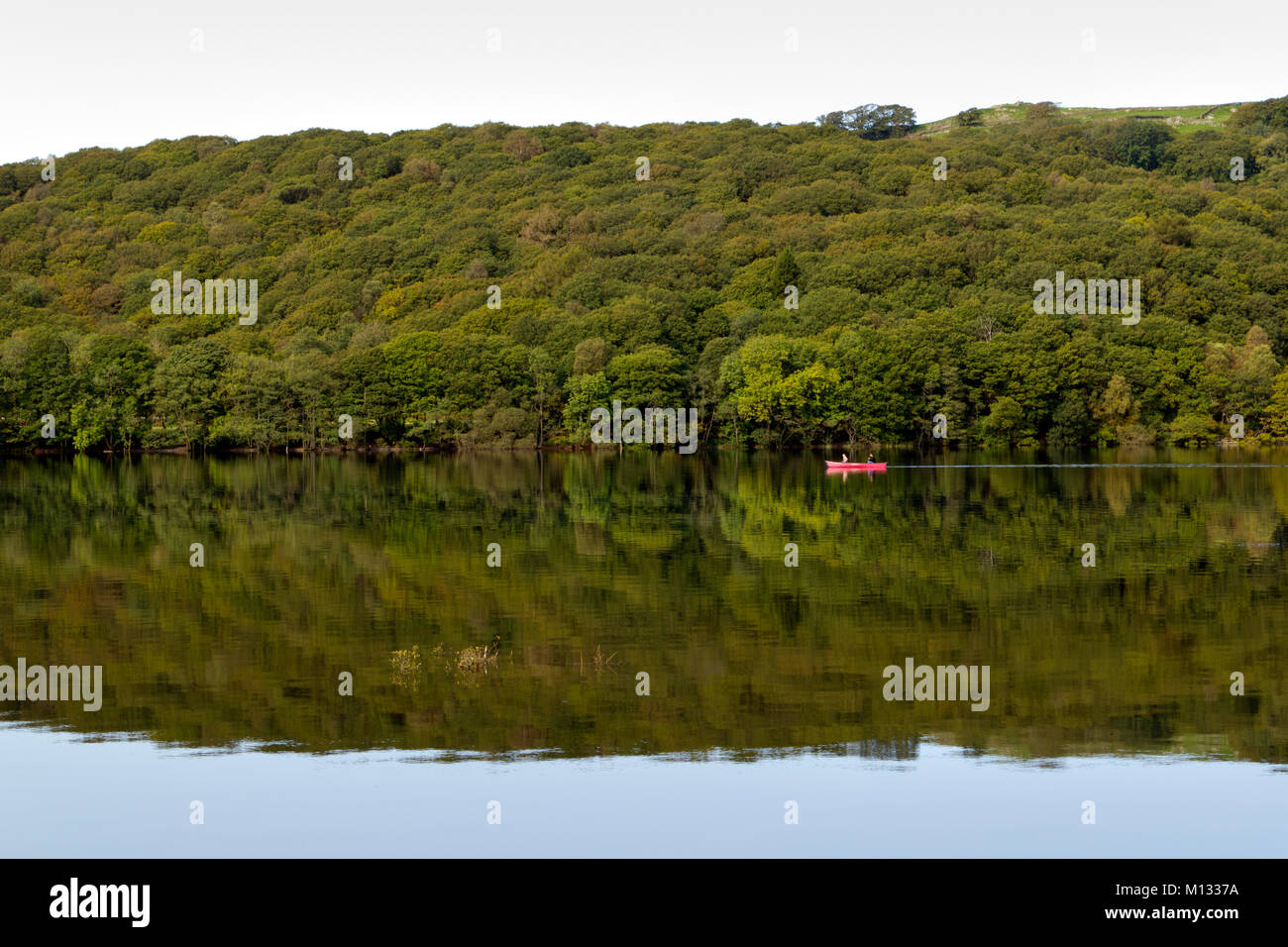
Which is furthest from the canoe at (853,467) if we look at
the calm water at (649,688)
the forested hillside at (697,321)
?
the forested hillside at (697,321)

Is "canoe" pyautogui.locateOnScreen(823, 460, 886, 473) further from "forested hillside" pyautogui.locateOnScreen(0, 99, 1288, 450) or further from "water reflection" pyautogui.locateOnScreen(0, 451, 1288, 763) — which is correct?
"forested hillside" pyautogui.locateOnScreen(0, 99, 1288, 450)

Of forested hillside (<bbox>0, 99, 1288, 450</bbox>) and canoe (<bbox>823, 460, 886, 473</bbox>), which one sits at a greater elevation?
forested hillside (<bbox>0, 99, 1288, 450</bbox>)

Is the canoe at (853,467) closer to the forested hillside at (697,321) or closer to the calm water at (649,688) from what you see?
the calm water at (649,688)

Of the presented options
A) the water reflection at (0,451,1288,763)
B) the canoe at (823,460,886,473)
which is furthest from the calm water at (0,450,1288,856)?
the canoe at (823,460,886,473)

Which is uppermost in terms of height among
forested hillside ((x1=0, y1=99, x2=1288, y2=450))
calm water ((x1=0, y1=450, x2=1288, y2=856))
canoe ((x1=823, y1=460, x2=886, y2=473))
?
forested hillside ((x1=0, y1=99, x2=1288, y2=450))

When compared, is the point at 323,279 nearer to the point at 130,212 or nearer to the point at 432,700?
the point at 130,212

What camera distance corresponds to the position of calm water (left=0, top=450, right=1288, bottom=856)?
12.9 m

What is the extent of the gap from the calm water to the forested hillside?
226 ft

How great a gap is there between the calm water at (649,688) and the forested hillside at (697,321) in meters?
68.9

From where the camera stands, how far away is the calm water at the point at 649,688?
12.9m

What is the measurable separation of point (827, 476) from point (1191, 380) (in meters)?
55.9

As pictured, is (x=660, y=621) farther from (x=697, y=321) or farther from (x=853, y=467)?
(x=697, y=321)

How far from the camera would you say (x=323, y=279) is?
166 meters
